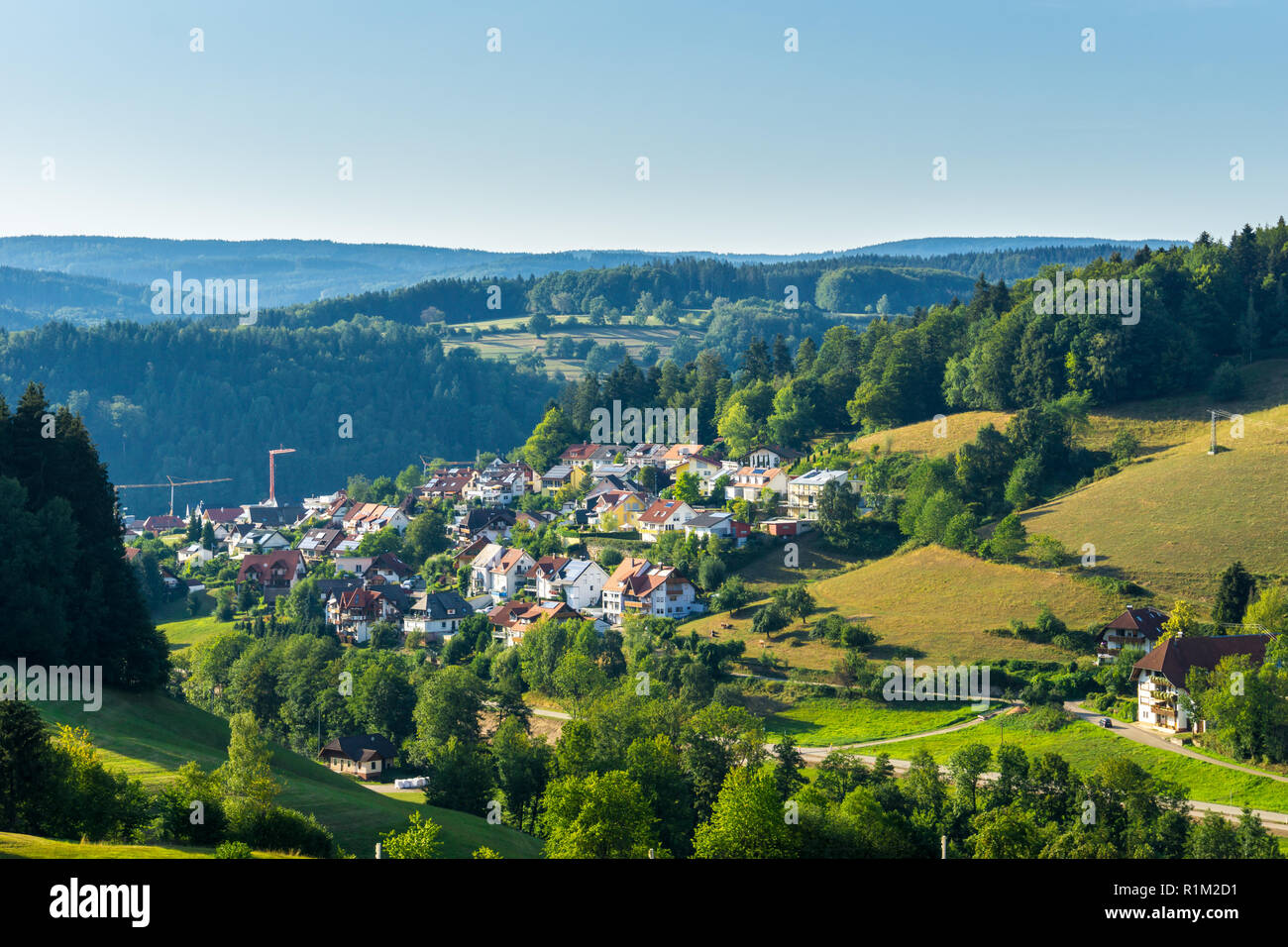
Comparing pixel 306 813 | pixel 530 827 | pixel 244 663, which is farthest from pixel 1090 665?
pixel 244 663

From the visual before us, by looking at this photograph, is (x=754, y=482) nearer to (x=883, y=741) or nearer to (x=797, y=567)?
(x=797, y=567)

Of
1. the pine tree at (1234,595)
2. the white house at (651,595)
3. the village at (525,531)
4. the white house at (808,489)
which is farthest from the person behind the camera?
the white house at (808,489)

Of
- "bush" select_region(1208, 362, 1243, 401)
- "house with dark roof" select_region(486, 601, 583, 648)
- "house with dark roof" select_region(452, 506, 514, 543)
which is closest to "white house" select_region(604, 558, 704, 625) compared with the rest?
"house with dark roof" select_region(486, 601, 583, 648)

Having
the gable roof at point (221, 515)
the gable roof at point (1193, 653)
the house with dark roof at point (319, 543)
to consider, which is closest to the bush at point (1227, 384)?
the gable roof at point (1193, 653)

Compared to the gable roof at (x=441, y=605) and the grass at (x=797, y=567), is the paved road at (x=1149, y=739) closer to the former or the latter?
the grass at (x=797, y=567)

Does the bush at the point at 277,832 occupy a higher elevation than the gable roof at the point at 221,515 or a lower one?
higher

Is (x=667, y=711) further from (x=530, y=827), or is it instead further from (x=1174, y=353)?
(x=1174, y=353)

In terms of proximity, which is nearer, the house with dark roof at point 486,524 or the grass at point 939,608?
the grass at point 939,608
